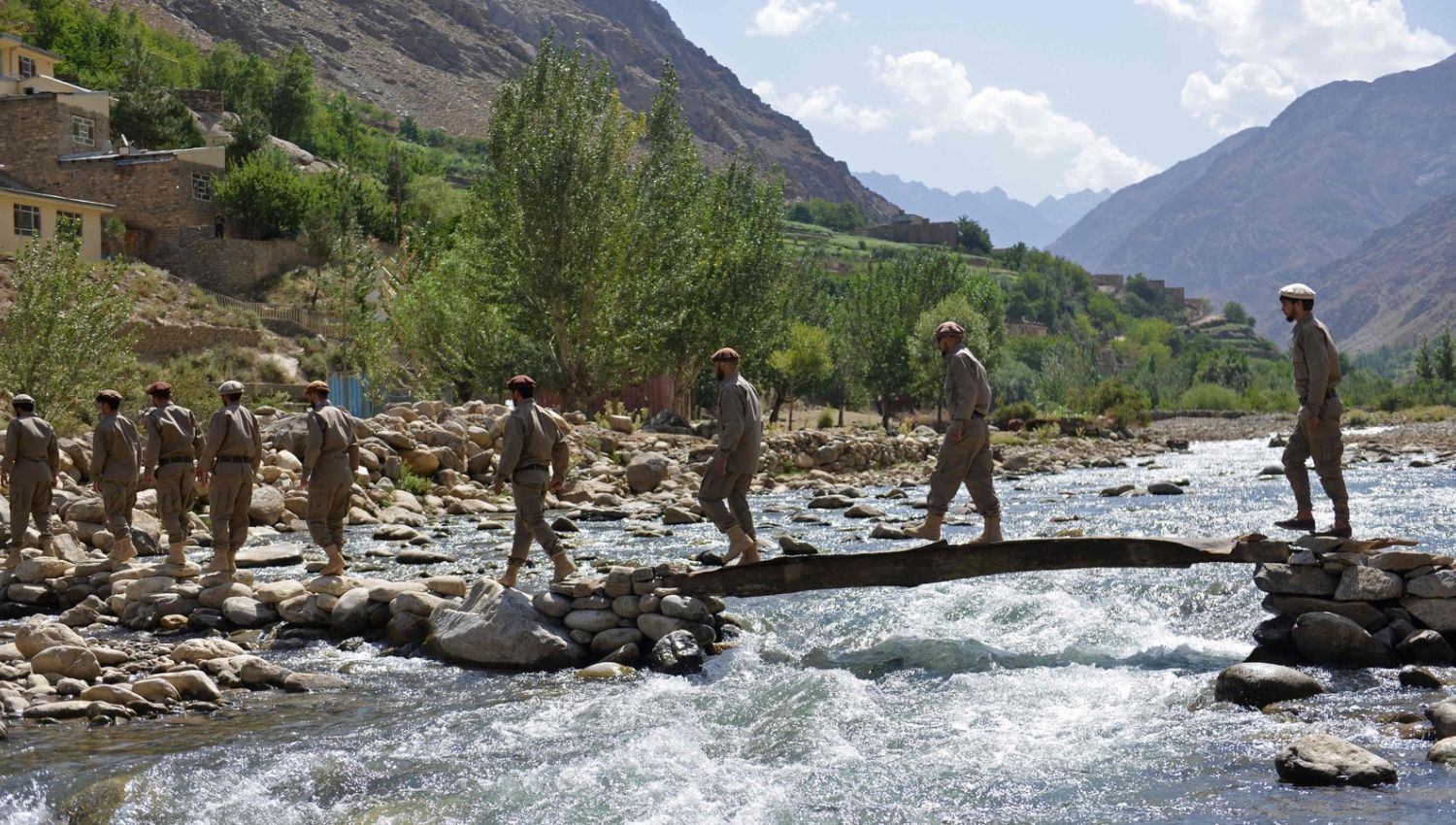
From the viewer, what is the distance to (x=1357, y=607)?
35.0ft

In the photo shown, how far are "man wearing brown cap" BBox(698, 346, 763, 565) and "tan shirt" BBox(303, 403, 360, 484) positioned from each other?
427 centimetres

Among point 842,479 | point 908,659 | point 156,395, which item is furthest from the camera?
point 842,479

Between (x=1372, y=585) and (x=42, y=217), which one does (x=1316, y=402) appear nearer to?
(x=1372, y=585)

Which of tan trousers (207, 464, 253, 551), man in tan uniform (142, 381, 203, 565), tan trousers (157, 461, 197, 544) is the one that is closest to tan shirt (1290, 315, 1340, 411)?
tan trousers (207, 464, 253, 551)

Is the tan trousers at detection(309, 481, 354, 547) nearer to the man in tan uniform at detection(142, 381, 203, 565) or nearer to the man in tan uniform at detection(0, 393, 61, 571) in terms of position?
the man in tan uniform at detection(142, 381, 203, 565)

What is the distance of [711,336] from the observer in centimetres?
3984

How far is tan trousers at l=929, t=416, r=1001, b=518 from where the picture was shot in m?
11.5

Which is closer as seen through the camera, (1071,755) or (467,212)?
(1071,755)

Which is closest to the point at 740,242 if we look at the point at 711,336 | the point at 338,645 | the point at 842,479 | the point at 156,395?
the point at 711,336

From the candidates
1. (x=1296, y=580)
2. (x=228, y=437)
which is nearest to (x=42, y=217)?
(x=228, y=437)

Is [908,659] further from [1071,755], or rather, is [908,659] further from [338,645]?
[338,645]

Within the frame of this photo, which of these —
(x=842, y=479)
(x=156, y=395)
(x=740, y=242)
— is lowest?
(x=842, y=479)

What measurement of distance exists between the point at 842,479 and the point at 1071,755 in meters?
21.2

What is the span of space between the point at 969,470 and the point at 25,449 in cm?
1065
